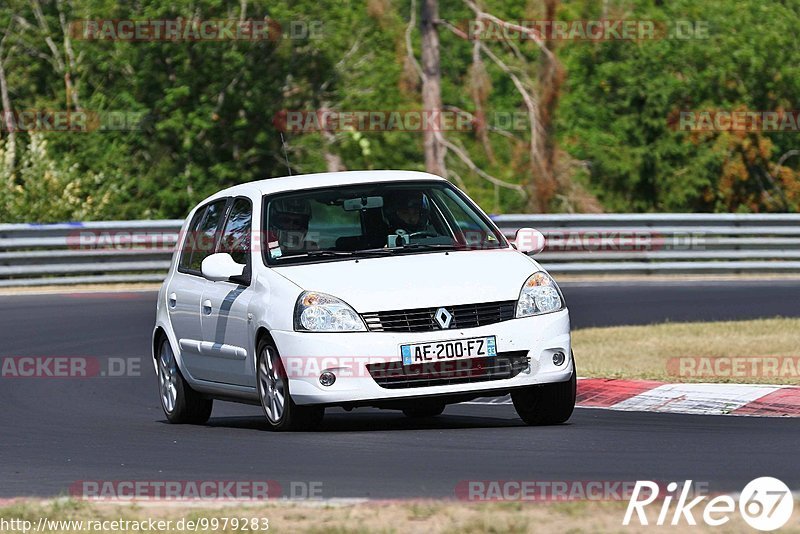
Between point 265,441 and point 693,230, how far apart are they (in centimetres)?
1773

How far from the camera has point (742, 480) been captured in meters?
7.66

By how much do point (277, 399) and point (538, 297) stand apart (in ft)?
5.53

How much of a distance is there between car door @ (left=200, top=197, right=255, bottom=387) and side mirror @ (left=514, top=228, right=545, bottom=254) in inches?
68.7

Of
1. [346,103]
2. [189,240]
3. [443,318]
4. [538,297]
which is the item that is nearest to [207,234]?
[189,240]

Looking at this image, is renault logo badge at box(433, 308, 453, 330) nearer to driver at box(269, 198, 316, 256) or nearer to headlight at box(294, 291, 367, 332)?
headlight at box(294, 291, 367, 332)

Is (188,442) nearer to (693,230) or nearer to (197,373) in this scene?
(197,373)

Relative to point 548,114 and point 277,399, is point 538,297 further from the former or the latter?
point 548,114

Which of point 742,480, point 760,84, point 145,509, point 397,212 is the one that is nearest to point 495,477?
point 742,480

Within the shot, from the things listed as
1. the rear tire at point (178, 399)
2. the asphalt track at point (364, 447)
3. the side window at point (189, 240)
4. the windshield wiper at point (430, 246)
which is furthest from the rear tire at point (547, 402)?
the side window at point (189, 240)

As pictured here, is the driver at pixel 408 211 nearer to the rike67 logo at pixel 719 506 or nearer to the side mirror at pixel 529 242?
the side mirror at pixel 529 242

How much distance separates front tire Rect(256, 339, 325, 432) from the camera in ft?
33.3

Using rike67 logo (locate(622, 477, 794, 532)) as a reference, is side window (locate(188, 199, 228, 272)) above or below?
above

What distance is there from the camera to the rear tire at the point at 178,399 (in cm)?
1189

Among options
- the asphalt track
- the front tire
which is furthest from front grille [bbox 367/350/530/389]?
the front tire
